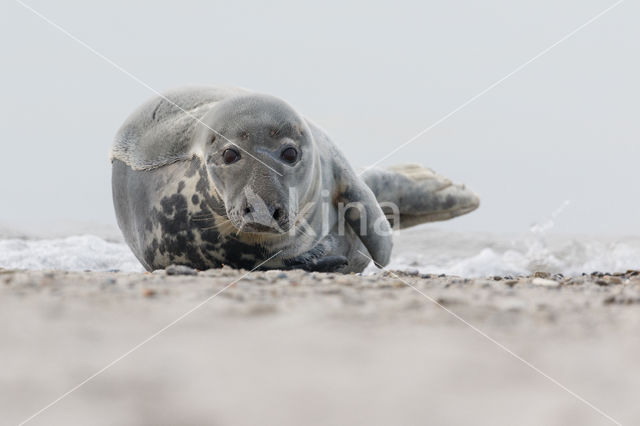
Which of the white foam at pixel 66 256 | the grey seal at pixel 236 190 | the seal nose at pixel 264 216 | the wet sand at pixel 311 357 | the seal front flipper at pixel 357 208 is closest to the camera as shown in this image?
the wet sand at pixel 311 357

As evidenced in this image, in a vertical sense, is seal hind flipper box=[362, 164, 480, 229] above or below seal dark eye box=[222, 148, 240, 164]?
below

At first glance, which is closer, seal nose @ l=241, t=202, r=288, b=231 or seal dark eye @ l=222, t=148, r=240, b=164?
seal nose @ l=241, t=202, r=288, b=231

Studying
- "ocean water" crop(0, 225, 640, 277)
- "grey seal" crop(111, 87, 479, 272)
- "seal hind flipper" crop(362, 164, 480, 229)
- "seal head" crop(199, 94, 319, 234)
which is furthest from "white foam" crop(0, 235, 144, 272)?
"seal hind flipper" crop(362, 164, 480, 229)

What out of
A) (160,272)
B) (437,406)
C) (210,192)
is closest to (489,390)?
(437,406)

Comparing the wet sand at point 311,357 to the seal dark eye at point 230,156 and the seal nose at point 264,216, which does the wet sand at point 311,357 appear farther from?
the seal dark eye at point 230,156

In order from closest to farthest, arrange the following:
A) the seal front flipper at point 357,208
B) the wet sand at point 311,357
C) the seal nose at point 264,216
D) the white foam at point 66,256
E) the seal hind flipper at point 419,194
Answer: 1. the wet sand at point 311,357
2. the seal nose at point 264,216
3. the seal front flipper at point 357,208
4. the white foam at point 66,256
5. the seal hind flipper at point 419,194

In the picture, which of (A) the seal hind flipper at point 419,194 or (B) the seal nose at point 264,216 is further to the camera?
(A) the seal hind flipper at point 419,194

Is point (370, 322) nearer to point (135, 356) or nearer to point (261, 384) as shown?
point (261, 384)

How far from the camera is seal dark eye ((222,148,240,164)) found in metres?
3.22

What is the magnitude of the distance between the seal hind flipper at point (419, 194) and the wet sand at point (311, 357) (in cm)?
430

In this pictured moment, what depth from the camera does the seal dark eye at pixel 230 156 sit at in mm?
3221

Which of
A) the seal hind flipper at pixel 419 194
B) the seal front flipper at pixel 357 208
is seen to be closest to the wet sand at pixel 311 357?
the seal front flipper at pixel 357 208

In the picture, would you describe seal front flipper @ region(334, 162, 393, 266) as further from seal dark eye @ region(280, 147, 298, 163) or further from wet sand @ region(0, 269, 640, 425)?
wet sand @ region(0, 269, 640, 425)

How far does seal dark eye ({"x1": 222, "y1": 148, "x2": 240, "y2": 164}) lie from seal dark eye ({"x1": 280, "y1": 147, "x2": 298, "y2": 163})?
0.74 ft
